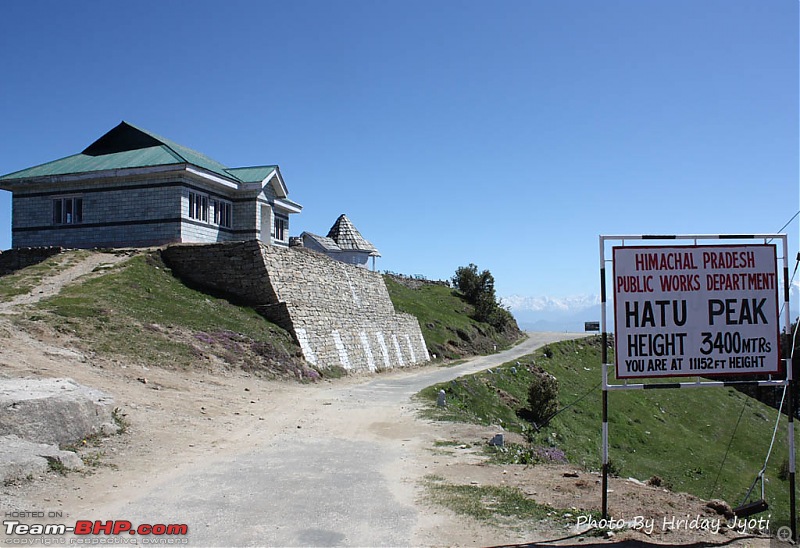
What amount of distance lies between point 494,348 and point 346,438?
138 feet

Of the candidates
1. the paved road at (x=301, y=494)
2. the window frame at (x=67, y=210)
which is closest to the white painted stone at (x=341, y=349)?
the paved road at (x=301, y=494)

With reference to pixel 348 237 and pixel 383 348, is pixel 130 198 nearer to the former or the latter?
pixel 383 348

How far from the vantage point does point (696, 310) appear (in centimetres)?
783

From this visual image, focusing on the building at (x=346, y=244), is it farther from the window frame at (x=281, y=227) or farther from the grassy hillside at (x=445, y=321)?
the window frame at (x=281, y=227)

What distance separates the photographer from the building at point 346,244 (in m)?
59.6

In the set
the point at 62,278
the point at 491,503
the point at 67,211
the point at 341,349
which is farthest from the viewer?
the point at 67,211

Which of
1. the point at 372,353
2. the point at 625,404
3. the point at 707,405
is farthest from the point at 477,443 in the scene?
the point at 707,405

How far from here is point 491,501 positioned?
8.17m

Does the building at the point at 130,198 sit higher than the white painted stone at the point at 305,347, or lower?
higher

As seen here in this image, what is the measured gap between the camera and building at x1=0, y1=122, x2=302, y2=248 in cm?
3192

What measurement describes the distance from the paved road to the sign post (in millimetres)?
3168

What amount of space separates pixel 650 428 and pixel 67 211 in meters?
33.8

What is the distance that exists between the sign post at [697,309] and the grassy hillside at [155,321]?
15.0 metres

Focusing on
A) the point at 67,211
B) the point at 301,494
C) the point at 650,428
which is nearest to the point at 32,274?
the point at 67,211
